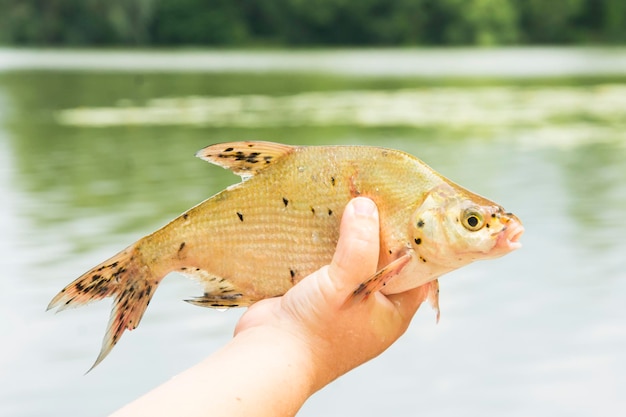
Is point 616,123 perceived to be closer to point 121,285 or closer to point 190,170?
point 190,170

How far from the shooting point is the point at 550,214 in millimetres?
8344

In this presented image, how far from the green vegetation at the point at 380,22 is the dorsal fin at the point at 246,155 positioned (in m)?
52.3

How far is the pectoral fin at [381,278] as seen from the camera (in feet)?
4.81

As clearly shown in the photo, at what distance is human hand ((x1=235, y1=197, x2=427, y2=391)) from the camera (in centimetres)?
161

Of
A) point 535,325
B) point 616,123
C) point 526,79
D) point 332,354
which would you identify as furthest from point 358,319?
point 526,79

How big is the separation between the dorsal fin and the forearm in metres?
0.29

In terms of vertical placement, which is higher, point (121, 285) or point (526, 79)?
point (526, 79)

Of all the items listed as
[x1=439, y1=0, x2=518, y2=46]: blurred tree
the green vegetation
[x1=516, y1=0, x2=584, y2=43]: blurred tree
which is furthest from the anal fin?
[x1=516, y1=0, x2=584, y2=43]: blurred tree

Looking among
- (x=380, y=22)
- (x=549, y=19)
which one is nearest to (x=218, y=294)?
(x=380, y=22)

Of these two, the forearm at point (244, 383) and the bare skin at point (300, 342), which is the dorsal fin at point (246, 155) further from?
the forearm at point (244, 383)

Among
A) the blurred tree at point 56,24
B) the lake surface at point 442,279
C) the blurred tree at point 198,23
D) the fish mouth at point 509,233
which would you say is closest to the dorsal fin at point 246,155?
the fish mouth at point 509,233

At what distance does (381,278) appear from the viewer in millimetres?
1473

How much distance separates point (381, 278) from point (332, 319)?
0.23 meters

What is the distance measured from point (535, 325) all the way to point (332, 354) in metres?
3.96
